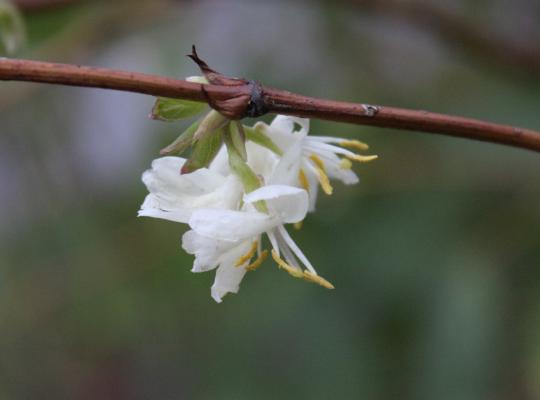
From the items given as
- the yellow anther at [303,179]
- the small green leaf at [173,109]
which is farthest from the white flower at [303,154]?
the small green leaf at [173,109]

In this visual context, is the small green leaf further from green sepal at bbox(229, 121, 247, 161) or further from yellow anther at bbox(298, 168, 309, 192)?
yellow anther at bbox(298, 168, 309, 192)

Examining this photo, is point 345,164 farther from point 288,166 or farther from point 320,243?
point 320,243

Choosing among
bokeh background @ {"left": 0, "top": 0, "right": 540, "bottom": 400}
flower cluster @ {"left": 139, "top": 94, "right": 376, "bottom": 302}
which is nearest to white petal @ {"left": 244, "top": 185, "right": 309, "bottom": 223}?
flower cluster @ {"left": 139, "top": 94, "right": 376, "bottom": 302}

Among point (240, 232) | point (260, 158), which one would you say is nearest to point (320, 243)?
point (260, 158)

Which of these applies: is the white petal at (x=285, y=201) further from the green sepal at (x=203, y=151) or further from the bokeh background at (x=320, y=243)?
the bokeh background at (x=320, y=243)

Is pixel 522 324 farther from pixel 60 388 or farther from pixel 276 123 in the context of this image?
pixel 60 388

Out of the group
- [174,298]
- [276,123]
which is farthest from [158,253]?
[276,123]
